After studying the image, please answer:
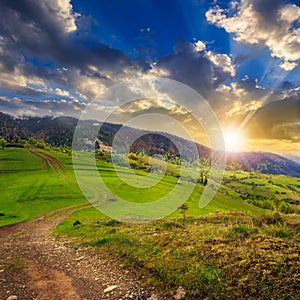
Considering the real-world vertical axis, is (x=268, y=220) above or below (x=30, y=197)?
above

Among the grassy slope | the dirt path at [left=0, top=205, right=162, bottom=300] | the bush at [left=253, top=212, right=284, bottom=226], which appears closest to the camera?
the dirt path at [left=0, top=205, right=162, bottom=300]

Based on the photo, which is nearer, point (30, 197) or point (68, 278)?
point (68, 278)

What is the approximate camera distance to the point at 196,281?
26.8 ft

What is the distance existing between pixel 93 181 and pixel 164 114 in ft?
219

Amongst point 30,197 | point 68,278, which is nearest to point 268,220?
point 68,278

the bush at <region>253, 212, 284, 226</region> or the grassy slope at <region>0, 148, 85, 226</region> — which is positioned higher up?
the bush at <region>253, 212, 284, 226</region>

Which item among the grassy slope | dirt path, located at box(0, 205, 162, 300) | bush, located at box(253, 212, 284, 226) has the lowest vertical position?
the grassy slope

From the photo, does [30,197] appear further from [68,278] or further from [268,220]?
[268,220]

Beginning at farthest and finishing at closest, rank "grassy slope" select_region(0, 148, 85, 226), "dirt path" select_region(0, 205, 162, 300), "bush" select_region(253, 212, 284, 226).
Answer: "grassy slope" select_region(0, 148, 85, 226) → "bush" select_region(253, 212, 284, 226) → "dirt path" select_region(0, 205, 162, 300)

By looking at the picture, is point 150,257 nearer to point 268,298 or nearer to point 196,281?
point 196,281

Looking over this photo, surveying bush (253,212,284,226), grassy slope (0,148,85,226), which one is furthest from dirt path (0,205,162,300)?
grassy slope (0,148,85,226)

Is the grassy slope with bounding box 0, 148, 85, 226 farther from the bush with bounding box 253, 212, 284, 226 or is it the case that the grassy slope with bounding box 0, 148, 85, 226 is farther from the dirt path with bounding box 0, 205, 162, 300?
the bush with bounding box 253, 212, 284, 226

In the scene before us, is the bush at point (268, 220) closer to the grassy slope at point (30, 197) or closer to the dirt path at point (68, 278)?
the dirt path at point (68, 278)

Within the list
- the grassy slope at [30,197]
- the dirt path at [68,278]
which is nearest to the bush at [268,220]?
the dirt path at [68,278]
